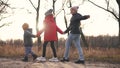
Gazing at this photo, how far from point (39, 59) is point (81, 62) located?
5.07ft

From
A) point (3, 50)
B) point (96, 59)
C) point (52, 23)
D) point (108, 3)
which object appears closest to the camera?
point (52, 23)

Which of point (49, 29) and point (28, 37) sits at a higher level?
point (49, 29)

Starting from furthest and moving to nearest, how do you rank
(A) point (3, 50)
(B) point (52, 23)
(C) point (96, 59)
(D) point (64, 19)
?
(D) point (64, 19) < (A) point (3, 50) < (C) point (96, 59) < (B) point (52, 23)

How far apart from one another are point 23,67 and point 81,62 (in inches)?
87.7

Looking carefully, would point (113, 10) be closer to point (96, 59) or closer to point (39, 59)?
point (96, 59)

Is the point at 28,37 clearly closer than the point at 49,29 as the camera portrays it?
No

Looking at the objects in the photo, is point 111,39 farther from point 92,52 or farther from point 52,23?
point 52,23

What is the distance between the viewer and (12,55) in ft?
50.3

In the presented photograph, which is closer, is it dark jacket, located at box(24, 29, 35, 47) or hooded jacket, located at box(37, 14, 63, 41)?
hooded jacket, located at box(37, 14, 63, 41)

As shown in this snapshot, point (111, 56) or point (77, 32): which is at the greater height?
point (77, 32)

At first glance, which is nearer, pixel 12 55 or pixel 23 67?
pixel 23 67

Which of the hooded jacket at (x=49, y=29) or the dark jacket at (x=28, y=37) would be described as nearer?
the hooded jacket at (x=49, y=29)

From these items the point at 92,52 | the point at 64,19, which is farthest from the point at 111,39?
the point at 92,52

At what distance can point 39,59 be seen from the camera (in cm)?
1262
